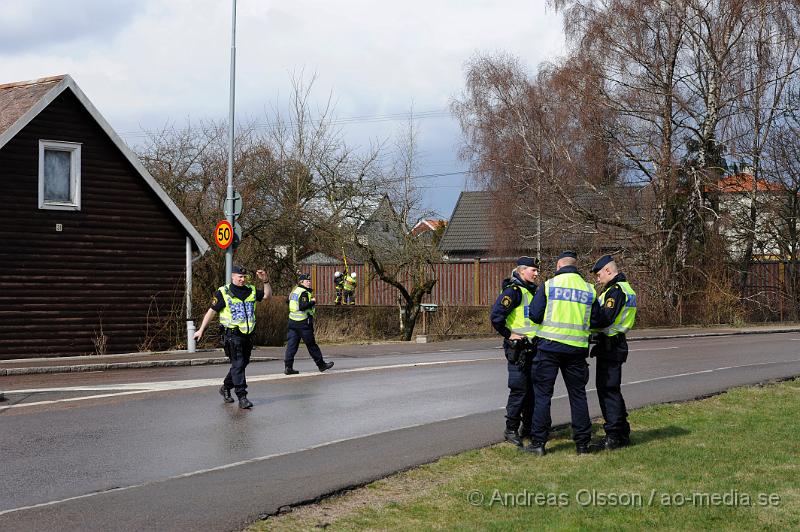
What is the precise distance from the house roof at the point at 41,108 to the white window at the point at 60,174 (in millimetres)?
762

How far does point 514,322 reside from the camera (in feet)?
32.8

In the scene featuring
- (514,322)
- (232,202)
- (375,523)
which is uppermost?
(232,202)

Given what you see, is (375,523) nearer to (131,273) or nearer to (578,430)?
(578,430)

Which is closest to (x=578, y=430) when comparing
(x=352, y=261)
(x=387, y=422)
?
(x=387, y=422)

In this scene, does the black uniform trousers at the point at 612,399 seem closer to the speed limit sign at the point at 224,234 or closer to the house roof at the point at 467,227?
the speed limit sign at the point at 224,234

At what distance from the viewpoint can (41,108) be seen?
879 inches

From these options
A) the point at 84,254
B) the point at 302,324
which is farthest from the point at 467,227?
the point at 302,324

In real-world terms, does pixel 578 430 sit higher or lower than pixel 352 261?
lower

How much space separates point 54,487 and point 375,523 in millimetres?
2938

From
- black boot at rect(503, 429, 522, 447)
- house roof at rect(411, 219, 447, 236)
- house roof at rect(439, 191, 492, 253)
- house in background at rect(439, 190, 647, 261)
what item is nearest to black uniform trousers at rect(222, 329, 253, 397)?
black boot at rect(503, 429, 522, 447)

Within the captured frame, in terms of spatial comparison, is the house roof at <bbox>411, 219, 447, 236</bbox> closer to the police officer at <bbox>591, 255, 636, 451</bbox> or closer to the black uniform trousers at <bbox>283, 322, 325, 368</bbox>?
the black uniform trousers at <bbox>283, 322, 325, 368</bbox>

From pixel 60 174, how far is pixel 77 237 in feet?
4.80

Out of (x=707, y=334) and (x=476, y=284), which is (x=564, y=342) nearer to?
(x=707, y=334)

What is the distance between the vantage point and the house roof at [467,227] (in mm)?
55656
